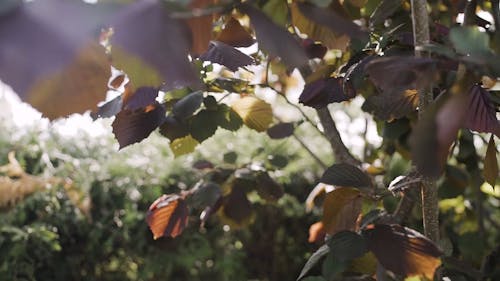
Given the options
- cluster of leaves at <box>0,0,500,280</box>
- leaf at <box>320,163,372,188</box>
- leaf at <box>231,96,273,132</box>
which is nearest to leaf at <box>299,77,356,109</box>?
cluster of leaves at <box>0,0,500,280</box>

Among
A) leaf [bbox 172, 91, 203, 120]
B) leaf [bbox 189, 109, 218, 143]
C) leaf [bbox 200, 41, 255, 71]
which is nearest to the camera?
leaf [bbox 200, 41, 255, 71]

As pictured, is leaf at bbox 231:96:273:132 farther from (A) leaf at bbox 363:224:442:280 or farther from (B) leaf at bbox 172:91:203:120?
(A) leaf at bbox 363:224:442:280

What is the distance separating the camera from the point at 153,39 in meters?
0.60

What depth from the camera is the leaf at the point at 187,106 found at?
4.76ft

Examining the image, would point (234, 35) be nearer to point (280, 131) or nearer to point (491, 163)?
point (491, 163)

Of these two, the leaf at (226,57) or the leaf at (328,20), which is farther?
the leaf at (226,57)

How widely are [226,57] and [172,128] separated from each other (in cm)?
39

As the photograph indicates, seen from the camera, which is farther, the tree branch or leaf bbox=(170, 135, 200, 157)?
leaf bbox=(170, 135, 200, 157)

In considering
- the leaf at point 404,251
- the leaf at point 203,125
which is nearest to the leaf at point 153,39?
the leaf at point 404,251

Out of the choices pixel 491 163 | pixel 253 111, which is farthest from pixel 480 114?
pixel 253 111

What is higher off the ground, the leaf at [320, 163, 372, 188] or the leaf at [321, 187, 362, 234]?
the leaf at [320, 163, 372, 188]

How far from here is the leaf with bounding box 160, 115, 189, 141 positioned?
152 cm

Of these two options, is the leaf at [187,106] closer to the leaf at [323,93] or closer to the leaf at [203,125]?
the leaf at [203,125]

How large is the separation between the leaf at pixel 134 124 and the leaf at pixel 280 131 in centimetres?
65
